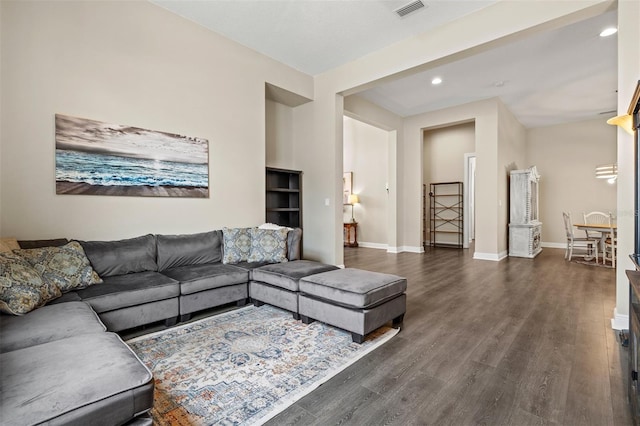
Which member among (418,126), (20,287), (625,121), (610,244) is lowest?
(610,244)

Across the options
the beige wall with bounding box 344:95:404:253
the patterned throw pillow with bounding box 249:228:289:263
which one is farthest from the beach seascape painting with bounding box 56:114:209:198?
the beige wall with bounding box 344:95:404:253

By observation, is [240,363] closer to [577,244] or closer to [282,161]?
[282,161]

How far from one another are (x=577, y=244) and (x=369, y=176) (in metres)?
5.60

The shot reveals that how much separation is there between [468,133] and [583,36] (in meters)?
3.78

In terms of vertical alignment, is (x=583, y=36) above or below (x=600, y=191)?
above

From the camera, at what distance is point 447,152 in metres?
8.13

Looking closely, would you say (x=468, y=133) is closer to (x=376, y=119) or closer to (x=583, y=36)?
(x=376, y=119)

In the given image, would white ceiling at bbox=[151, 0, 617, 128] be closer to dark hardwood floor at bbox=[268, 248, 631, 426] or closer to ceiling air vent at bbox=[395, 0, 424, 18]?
ceiling air vent at bbox=[395, 0, 424, 18]

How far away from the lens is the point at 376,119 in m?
6.67

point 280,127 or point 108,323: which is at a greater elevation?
point 280,127

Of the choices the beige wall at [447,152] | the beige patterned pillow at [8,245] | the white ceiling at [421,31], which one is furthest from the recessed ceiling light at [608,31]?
the beige patterned pillow at [8,245]

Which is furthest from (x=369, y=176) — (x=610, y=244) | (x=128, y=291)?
(x=128, y=291)

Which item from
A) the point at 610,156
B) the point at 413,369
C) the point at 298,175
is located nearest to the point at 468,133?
the point at 610,156

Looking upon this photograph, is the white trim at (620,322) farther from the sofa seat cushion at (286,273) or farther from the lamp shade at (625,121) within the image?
the sofa seat cushion at (286,273)
